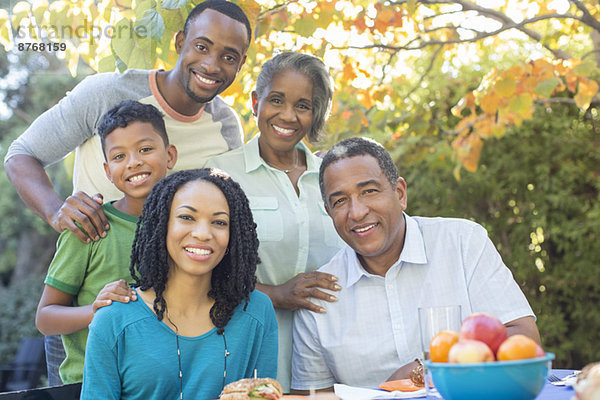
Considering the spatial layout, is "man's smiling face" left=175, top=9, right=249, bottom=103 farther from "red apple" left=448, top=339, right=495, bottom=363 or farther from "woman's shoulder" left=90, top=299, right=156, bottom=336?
"red apple" left=448, top=339, right=495, bottom=363

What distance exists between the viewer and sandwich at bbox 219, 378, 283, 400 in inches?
76.6

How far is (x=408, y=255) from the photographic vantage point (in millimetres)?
2939

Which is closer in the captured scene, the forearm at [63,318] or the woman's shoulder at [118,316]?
the woman's shoulder at [118,316]

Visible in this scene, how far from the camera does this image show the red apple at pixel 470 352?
1.47m

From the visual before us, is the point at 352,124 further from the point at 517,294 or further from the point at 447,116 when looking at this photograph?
the point at 517,294

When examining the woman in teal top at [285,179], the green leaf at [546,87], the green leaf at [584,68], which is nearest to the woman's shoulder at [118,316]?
the woman in teal top at [285,179]

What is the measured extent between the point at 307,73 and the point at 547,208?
11.1 feet

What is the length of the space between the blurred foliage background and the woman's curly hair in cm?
140

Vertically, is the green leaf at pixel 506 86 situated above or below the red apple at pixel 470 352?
above

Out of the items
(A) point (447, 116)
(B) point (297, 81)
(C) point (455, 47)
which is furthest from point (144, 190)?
(A) point (447, 116)

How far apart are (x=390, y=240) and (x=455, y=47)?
339 centimetres

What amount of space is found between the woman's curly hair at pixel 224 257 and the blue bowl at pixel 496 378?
3.85 ft

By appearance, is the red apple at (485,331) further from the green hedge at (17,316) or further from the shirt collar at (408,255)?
the green hedge at (17,316)

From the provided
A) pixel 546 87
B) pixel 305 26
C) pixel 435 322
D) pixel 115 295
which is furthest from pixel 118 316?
pixel 546 87
